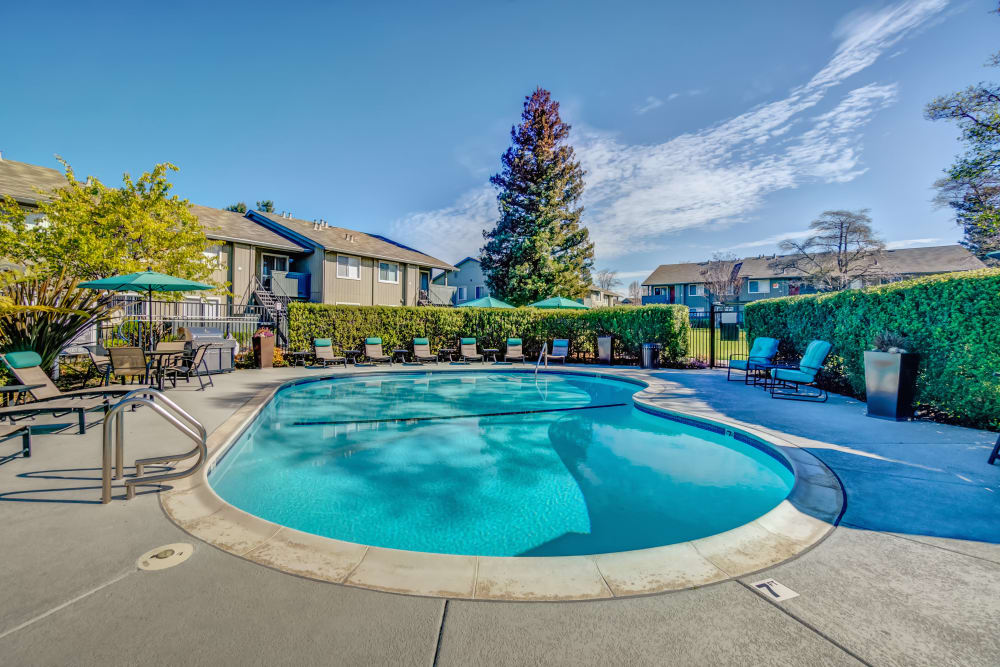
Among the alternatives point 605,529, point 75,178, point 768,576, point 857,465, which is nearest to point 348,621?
point 768,576

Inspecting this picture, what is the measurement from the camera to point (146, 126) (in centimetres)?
1382

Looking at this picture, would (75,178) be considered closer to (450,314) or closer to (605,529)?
(450,314)

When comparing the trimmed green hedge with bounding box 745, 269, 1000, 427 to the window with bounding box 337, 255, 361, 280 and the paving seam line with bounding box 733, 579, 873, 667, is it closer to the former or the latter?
the paving seam line with bounding box 733, 579, 873, 667

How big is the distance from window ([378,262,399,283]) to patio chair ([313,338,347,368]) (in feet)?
37.1

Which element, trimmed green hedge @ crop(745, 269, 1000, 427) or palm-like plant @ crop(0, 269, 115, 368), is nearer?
trimmed green hedge @ crop(745, 269, 1000, 427)

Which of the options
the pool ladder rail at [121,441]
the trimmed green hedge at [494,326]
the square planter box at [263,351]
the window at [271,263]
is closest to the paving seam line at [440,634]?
the pool ladder rail at [121,441]

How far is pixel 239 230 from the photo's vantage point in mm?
20688

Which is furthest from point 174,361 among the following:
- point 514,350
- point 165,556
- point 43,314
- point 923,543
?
point 923,543

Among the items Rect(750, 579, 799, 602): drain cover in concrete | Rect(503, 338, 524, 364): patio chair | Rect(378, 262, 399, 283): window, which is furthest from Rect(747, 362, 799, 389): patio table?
Rect(378, 262, 399, 283): window

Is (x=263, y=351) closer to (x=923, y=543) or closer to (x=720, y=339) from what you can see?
(x=923, y=543)

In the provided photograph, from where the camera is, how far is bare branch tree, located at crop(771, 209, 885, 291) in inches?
1200

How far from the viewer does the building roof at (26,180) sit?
13516 mm

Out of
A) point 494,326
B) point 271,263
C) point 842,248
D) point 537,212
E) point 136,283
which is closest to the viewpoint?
point 136,283

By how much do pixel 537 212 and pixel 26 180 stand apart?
22.5 meters
